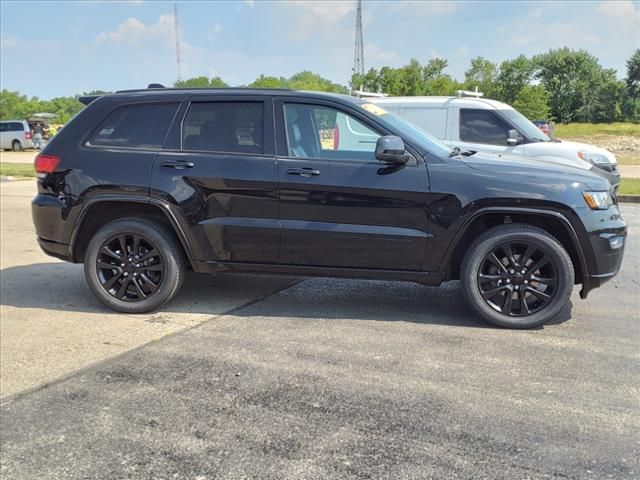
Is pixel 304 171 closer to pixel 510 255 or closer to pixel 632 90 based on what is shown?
pixel 510 255

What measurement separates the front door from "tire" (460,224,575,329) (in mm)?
455

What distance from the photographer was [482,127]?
9.37 m

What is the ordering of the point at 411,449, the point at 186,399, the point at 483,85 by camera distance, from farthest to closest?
1. the point at 483,85
2. the point at 186,399
3. the point at 411,449

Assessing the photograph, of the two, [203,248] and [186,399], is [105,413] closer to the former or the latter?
[186,399]

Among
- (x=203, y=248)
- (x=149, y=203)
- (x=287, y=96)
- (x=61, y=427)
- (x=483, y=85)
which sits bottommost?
(x=61, y=427)

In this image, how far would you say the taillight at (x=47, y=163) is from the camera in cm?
495

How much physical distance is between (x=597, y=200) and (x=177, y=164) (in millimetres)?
3302

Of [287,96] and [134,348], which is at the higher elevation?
[287,96]

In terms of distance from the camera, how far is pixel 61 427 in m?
3.08

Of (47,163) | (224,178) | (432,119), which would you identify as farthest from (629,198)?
(47,163)

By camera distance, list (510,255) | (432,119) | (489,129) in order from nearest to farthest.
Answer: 1. (510,255)
2. (489,129)
3. (432,119)

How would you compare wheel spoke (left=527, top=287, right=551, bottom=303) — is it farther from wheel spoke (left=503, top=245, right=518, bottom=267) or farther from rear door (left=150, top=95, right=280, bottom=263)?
rear door (left=150, top=95, right=280, bottom=263)

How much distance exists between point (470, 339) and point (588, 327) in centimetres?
102

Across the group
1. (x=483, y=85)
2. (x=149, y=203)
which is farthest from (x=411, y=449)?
(x=483, y=85)
